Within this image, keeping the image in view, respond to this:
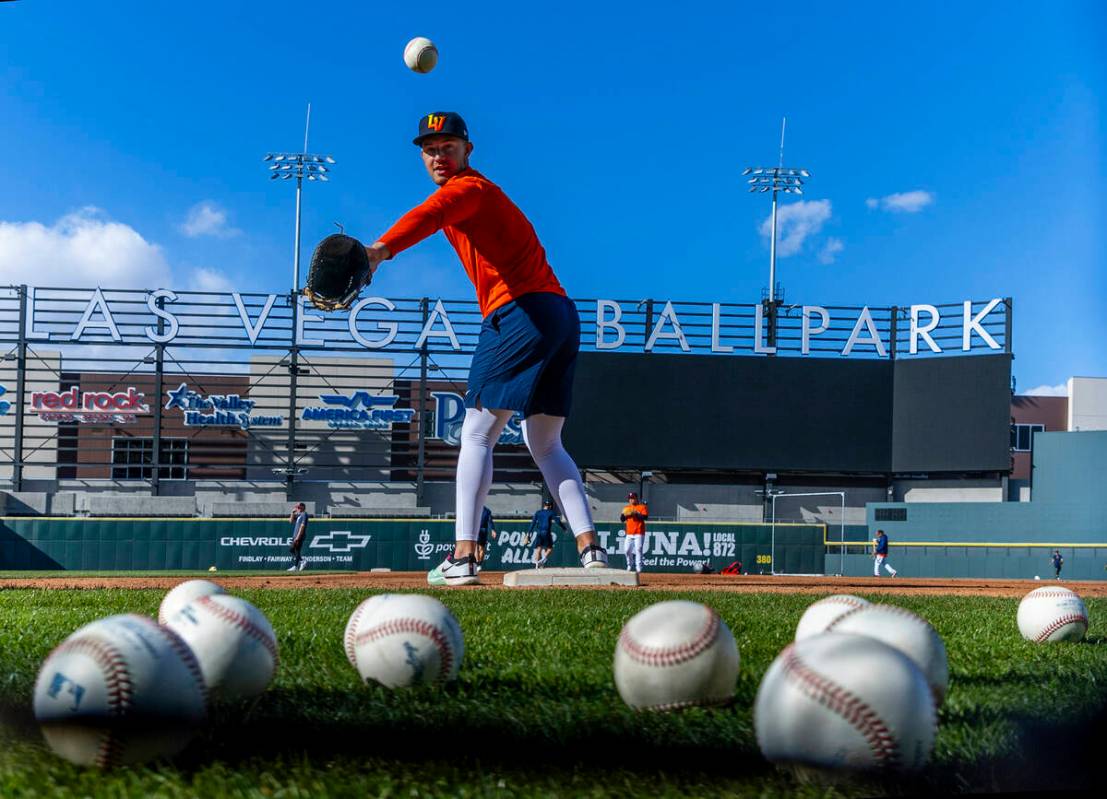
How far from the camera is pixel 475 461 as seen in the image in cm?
665

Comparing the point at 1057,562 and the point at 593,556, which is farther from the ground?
the point at 593,556

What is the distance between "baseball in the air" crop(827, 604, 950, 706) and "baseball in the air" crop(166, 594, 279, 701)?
1.53m

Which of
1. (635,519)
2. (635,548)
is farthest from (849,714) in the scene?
(635,519)

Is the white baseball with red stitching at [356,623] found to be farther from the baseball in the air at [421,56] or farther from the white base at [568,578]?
the white base at [568,578]

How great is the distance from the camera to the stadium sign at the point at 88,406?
3634 centimetres

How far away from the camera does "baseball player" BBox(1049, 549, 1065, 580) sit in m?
25.6

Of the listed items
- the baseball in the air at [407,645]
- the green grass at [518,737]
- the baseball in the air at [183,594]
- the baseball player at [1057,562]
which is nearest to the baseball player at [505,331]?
the baseball in the air at [183,594]

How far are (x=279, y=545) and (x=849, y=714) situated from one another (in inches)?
1070

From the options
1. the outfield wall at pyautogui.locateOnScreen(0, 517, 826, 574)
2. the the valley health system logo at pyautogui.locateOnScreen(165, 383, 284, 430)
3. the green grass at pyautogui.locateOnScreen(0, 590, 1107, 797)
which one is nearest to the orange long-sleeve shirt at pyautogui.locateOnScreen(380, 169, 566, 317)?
the green grass at pyautogui.locateOnScreen(0, 590, 1107, 797)

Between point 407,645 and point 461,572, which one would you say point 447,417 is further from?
point 407,645

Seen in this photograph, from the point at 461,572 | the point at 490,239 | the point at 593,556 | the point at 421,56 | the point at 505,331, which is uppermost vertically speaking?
the point at 421,56

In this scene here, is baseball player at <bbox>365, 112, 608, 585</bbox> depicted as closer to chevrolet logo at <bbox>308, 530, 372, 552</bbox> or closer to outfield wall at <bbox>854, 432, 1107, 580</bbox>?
chevrolet logo at <bbox>308, 530, 372, 552</bbox>

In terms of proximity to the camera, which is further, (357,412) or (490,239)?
(357,412)

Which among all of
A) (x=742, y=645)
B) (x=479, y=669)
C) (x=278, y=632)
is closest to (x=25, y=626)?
(x=278, y=632)
